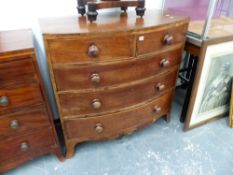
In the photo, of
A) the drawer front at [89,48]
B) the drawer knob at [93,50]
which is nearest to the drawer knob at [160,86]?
the drawer front at [89,48]

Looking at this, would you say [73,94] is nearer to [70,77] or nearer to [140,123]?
[70,77]

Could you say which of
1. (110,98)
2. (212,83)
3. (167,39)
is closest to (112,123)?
(110,98)

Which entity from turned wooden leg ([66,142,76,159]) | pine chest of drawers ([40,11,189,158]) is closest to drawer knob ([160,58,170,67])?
pine chest of drawers ([40,11,189,158])

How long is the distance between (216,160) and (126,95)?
0.88m

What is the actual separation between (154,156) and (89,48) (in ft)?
3.22

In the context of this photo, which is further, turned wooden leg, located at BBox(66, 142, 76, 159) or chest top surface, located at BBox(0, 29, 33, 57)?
turned wooden leg, located at BBox(66, 142, 76, 159)

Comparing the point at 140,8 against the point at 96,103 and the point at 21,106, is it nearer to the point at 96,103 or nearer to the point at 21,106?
the point at 96,103

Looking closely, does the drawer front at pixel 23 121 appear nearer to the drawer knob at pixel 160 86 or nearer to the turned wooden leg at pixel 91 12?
the turned wooden leg at pixel 91 12

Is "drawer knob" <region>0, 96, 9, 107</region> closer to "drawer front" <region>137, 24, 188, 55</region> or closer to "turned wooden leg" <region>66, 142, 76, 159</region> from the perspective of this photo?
"turned wooden leg" <region>66, 142, 76, 159</region>

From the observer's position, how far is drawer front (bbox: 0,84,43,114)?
94cm

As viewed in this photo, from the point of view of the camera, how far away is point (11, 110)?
39.4 inches

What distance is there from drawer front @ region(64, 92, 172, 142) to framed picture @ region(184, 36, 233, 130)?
26 cm

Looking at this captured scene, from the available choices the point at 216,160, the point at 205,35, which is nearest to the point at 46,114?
the point at 205,35

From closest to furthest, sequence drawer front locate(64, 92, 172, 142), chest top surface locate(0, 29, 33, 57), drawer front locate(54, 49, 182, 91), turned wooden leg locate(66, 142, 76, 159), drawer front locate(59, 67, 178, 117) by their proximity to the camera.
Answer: chest top surface locate(0, 29, 33, 57)
drawer front locate(54, 49, 182, 91)
drawer front locate(59, 67, 178, 117)
drawer front locate(64, 92, 172, 142)
turned wooden leg locate(66, 142, 76, 159)
